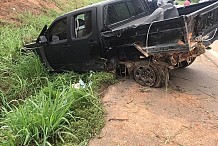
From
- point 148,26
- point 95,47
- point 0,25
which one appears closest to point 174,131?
point 148,26

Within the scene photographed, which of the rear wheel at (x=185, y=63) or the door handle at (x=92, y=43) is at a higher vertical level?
the door handle at (x=92, y=43)

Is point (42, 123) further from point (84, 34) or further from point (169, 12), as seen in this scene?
point (169, 12)

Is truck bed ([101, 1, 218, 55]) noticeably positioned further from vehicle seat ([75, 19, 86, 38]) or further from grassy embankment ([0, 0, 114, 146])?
grassy embankment ([0, 0, 114, 146])

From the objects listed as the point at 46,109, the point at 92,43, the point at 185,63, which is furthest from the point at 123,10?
the point at 46,109

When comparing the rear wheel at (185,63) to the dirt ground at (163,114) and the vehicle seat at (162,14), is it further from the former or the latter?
the vehicle seat at (162,14)

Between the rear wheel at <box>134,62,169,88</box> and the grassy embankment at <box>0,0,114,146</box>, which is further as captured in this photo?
the rear wheel at <box>134,62,169,88</box>

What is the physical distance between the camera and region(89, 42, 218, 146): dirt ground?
4453mm

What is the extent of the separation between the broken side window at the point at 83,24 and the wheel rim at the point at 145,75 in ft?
4.26

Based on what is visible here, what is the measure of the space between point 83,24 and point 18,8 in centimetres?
736

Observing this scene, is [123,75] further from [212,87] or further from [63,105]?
[63,105]

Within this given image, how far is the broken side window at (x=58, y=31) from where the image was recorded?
7156mm

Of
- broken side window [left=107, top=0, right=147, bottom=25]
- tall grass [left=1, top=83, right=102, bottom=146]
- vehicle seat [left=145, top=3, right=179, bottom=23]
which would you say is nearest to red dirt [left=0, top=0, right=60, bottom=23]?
broken side window [left=107, top=0, right=147, bottom=25]

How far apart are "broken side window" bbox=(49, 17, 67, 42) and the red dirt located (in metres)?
4.78

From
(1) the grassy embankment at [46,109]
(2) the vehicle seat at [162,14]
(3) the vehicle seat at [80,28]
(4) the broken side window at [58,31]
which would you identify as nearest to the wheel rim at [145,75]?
(1) the grassy embankment at [46,109]
